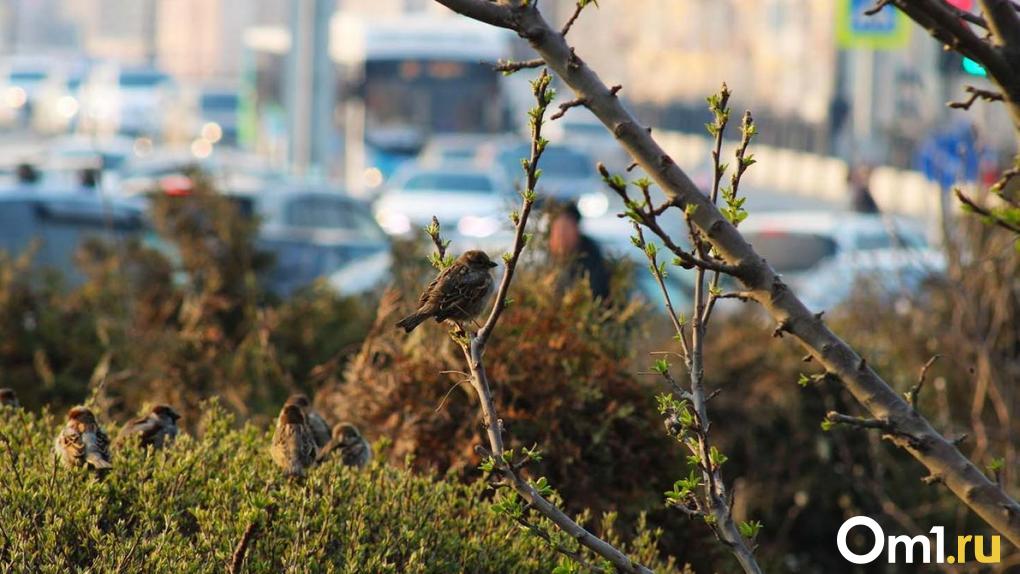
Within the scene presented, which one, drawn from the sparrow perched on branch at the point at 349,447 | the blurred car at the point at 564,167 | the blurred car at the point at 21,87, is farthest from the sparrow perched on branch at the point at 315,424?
the blurred car at the point at 21,87

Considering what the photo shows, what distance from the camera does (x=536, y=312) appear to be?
6.01 meters


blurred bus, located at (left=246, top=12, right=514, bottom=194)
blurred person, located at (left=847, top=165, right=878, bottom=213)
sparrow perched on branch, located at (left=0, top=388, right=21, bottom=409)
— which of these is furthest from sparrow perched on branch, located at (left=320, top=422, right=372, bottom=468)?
blurred bus, located at (left=246, top=12, right=514, bottom=194)

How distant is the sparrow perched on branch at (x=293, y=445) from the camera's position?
432 centimetres

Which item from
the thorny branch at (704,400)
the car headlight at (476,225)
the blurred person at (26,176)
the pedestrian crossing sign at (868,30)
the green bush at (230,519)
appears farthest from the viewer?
the car headlight at (476,225)

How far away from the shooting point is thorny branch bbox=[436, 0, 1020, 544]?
10.1 ft

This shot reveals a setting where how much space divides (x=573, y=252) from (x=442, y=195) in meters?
18.8

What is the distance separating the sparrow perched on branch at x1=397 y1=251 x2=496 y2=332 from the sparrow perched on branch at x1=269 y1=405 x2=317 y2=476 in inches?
22.6

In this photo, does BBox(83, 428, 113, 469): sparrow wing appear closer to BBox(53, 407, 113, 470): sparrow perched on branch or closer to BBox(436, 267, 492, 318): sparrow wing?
BBox(53, 407, 113, 470): sparrow perched on branch

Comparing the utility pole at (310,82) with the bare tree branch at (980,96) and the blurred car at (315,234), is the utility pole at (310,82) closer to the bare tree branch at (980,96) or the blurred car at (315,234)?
the blurred car at (315,234)

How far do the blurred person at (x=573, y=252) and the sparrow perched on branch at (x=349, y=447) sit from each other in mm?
1690

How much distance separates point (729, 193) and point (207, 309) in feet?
17.2

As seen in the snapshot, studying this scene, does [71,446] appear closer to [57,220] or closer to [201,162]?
[57,220]

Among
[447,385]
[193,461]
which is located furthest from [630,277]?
[193,461]

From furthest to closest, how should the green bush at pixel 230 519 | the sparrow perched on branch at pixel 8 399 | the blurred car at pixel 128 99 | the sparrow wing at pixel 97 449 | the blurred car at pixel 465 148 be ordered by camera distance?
1. the blurred car at pixel 128 99
2. the blurred car at pixel 465 148
3. the sparrow perched on branch at pixel 8 399
4. the sparrow wing at pixel 97 449
5. the green bush at pixel 230 519
